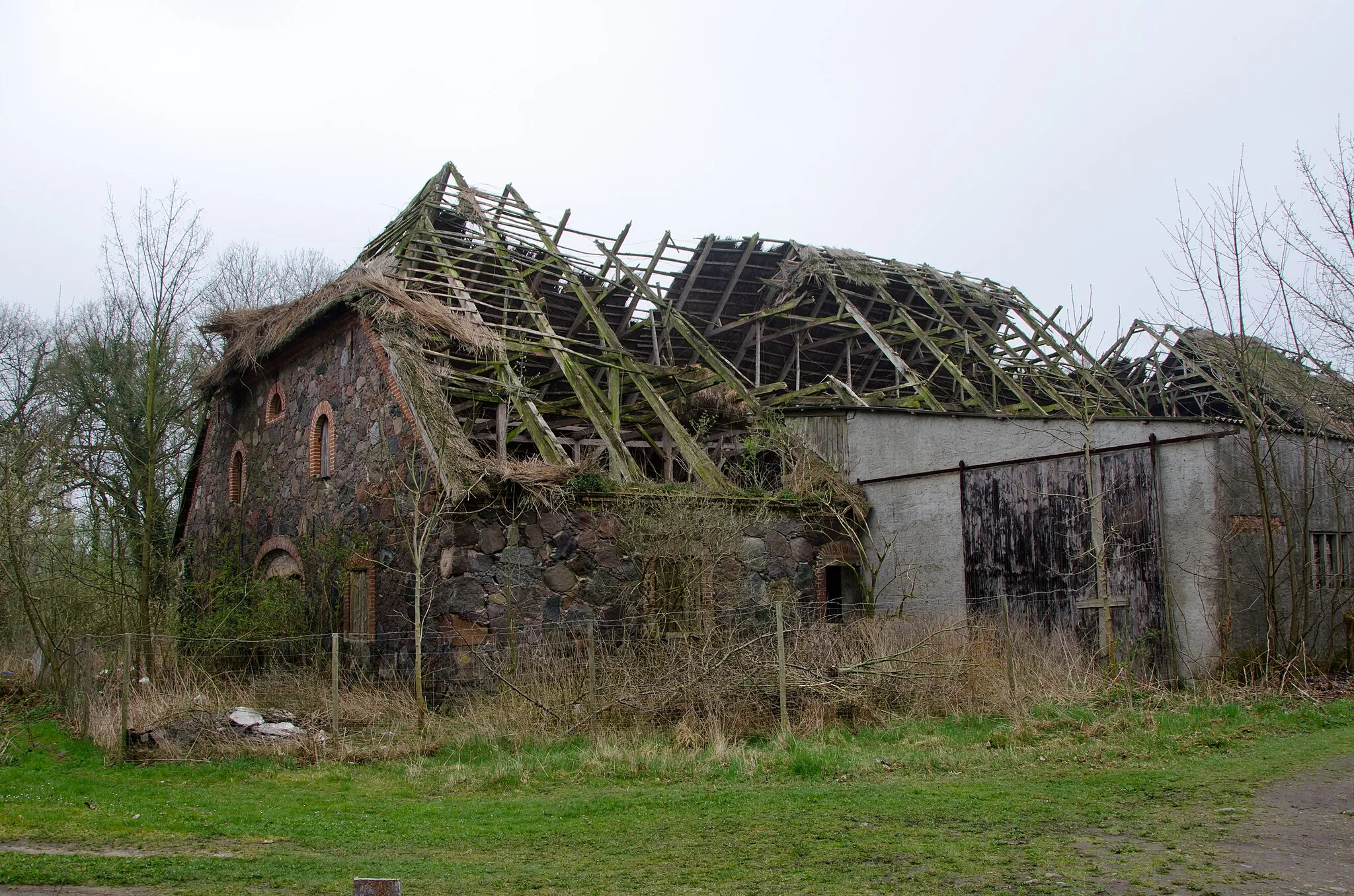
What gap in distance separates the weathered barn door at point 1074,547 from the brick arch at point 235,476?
39.0ft

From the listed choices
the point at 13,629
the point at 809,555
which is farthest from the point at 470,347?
the point at 13,629

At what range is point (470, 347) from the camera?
14703 mm

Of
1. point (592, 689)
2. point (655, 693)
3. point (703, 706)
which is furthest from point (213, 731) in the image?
point (703, 706)

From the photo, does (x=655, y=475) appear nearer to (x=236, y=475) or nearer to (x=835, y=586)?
(x=835, y=586)

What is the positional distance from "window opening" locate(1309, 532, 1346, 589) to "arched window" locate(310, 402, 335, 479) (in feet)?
43.1

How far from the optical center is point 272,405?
691 inches

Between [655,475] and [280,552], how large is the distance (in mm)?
5909

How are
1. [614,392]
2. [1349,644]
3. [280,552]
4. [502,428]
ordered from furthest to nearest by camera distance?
[280,552] → [614,392] → [502,428] → [1349,644]

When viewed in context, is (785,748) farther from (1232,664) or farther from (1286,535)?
(1286,535)

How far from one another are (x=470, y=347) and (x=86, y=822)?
8276 mm

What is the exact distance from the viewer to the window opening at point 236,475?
18.3 meters

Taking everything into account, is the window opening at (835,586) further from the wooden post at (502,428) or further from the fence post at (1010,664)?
the wooden post at (502,428)

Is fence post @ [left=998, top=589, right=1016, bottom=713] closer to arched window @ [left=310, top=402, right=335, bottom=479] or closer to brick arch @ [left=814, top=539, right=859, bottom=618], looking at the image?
brick arch @ [left=814, top=539, right=859, bottom=618]

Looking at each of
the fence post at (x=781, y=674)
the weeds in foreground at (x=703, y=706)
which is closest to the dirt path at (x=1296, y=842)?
the weeds in foreground at (x=703, y=706)
